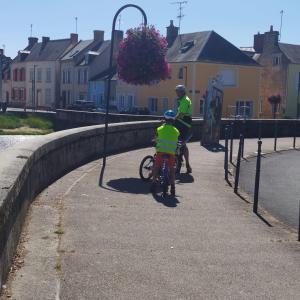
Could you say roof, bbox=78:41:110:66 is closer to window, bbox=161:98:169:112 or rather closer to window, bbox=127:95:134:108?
window, bbox=127:95:134:108

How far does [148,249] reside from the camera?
20.7 feet

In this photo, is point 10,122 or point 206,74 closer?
point 10,122

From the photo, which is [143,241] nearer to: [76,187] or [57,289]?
[57,289]

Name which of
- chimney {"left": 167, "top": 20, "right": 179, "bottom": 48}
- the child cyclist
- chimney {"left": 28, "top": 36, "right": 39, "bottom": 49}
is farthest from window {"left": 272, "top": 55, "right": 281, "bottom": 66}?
the child cyclist

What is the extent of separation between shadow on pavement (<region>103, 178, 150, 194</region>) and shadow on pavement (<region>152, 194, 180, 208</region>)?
452 millimetres

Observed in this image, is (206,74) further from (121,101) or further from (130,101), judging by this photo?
(121,101)

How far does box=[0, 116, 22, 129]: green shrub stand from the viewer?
141 ft

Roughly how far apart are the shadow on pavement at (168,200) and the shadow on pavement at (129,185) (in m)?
0.45

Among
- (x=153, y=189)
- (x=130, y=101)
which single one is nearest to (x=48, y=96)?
(x=130, y=101)

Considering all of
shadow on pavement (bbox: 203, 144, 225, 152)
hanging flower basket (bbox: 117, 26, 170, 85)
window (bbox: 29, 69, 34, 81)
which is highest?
hanging flower basket (bbox: 117, 26, 170, 85)

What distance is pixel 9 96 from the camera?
3748 inches

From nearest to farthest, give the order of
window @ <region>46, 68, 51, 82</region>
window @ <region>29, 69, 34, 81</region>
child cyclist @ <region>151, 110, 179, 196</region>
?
child cyclist @ <region>151, 110, 179, 196</region> → window @ <region>46, 68, 51, 82</region> → window @ <region>29, 69, 34, 81</region>

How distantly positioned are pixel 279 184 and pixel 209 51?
145 feet

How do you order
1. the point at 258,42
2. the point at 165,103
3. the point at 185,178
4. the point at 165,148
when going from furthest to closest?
the point at 258,42 → the point at 165,103 → the point at 185,178 → the point at 165,148
